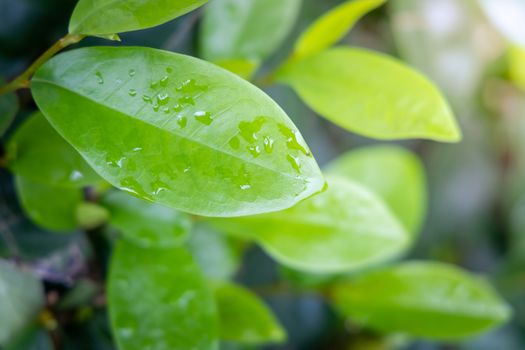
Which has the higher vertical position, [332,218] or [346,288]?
[332,218]

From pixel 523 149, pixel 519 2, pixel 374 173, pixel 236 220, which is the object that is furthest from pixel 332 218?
pixel 523 149

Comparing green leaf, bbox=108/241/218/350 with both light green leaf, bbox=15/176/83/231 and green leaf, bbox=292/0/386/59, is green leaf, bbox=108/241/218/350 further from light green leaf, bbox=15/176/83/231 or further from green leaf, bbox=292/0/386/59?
green leaf, bbox=292/0/386/59

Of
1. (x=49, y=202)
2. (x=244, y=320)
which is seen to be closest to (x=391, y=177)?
(x=244, y=320)

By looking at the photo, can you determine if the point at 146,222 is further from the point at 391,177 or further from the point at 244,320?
the point at 391,177

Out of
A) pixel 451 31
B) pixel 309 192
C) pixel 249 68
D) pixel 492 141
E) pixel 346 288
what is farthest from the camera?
pixel 492 141

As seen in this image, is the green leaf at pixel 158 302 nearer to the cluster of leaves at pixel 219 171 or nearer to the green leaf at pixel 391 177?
the cluster of leaves at pixel 219 171

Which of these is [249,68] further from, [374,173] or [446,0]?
[446,0]

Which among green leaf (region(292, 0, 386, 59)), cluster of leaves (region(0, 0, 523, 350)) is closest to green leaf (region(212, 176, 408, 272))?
cluster of leaves (region(0, 0, 523, 350))
